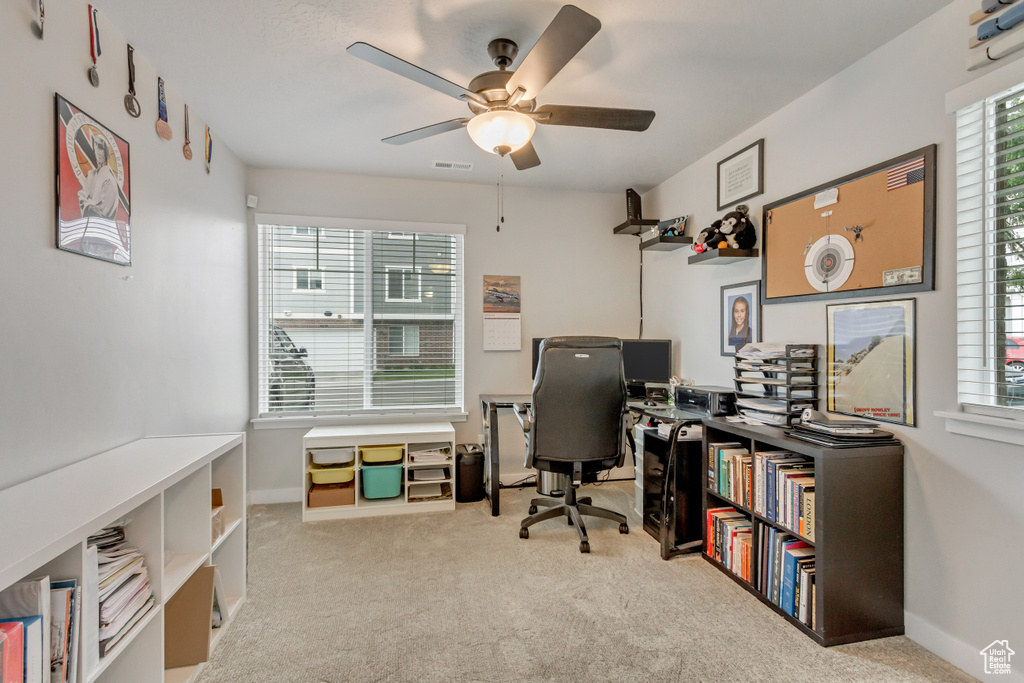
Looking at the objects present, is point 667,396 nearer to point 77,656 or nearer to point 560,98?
point 560,98

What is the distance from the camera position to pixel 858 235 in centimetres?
219

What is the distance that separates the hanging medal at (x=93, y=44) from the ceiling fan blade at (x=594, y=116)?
172 cm

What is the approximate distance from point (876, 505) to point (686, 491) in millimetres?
939

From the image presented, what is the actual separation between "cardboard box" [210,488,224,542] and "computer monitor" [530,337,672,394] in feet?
7.53

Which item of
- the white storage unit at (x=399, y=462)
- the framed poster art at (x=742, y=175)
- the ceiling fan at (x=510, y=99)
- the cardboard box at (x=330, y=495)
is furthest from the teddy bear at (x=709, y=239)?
the cardboard box at (x=330, y=495)

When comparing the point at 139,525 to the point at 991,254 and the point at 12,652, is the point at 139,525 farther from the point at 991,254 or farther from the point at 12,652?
the point at 991,254

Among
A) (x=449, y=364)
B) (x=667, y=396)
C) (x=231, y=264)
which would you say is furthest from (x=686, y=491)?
(x=231, y=264)

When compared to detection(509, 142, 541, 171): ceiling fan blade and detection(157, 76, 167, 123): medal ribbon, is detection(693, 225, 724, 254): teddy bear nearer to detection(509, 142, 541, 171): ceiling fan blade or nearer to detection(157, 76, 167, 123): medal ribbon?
detection(509, 142, 541, 171): ceiling fan blade

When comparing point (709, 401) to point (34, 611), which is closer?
point (34, 611)

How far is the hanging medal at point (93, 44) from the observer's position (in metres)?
1.79

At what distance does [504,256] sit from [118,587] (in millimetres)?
3228

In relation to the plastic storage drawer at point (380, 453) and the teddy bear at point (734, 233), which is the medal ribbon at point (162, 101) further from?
the teddy bear at point (734, 233)

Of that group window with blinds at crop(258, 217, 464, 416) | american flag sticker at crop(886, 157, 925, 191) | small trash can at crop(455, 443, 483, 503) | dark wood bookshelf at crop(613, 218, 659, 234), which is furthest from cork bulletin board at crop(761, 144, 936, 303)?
window with blinds at crop(258, 217, 464, 416)

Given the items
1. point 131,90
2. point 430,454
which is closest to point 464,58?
point 131,90
